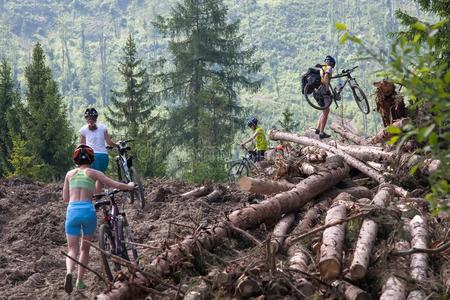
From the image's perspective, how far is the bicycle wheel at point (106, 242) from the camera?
26.9 ft

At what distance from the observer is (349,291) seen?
647 cm

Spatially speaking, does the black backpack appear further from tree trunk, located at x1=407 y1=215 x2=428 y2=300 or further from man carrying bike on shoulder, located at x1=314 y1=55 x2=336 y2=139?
tree trunk, located at x1=407 y1=215 x2=428 y2=300

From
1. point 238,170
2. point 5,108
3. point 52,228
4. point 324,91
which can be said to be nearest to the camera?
point 52,228

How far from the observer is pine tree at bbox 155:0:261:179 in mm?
46812

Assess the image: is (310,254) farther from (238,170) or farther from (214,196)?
(238,170)

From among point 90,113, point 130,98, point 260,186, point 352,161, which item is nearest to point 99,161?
point 90,113

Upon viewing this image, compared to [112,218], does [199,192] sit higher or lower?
lower

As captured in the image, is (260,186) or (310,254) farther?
(260,186)

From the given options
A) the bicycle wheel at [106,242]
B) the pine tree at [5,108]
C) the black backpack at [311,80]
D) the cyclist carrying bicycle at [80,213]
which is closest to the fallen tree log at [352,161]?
the black backpack at [311,80]

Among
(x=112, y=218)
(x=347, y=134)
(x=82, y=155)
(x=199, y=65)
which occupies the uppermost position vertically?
(x=199, y=65)

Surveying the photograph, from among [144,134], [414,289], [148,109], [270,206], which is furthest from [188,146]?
[414,289]

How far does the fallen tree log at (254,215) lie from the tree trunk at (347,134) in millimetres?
3237

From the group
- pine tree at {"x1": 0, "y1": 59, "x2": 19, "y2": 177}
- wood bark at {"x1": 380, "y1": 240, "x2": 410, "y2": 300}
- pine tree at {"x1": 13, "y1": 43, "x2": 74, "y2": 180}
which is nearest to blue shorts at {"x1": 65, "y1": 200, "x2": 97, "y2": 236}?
wood bark at {"x1": 380, "y1": 240, "x2": 410, "y2": 300}

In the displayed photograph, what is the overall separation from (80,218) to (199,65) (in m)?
41.8
